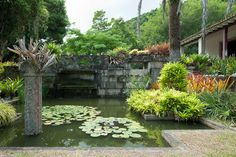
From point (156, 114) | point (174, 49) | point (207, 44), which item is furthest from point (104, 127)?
point (207, 44)

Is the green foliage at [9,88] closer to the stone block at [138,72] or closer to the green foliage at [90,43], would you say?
the stone block at [138,72]

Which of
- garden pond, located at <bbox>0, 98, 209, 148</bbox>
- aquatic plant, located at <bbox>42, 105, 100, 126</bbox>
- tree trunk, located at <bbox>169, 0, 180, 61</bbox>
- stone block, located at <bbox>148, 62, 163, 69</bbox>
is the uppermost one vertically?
tree trunk, located at <bbox>169, 0, 180, 61</bbox>

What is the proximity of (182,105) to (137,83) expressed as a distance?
5659 mm

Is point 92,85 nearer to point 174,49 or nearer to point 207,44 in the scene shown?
point 174,49

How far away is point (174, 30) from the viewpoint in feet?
42.2

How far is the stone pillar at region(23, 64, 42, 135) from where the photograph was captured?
6.83m

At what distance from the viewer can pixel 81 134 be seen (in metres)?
7.00

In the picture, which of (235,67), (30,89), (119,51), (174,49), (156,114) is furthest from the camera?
(119,51)

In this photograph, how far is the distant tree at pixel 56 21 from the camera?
24078mm

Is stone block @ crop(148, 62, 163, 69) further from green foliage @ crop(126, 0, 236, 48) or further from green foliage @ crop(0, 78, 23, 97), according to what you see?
green foliage @ crop(126, 0, 236, 48)

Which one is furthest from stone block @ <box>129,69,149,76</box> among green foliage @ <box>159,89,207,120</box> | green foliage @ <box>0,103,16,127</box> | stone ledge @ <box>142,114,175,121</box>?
green foliage @ <box>0,103,16,127</box>

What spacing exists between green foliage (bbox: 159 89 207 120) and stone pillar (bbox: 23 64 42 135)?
11.6 feet

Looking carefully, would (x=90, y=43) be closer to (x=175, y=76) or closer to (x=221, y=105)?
(x=175, y=76)

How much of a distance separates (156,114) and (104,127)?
1836mm
